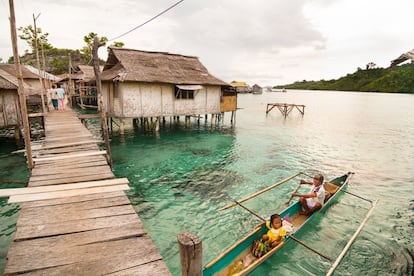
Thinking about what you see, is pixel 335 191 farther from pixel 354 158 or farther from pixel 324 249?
pixel 354 158

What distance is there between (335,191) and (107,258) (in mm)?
7847

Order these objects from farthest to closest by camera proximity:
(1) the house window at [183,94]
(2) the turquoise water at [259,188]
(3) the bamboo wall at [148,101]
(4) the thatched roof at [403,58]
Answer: (1) the house window at [183,94] < (3) the bamboo wall at [148,101] < (4) the thatched roof at [403,58] < (2) the turquoise water at [259,188]

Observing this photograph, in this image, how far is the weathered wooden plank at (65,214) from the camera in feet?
11.2

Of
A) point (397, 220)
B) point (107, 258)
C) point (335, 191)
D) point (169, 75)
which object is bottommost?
point (397, 220)

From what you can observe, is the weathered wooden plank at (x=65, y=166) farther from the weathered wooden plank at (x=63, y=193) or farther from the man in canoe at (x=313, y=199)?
the man in canoe at (x=313, y=199)

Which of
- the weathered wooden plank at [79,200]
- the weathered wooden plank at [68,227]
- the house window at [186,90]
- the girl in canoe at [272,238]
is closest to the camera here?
the weathered wooden plank at [68,227]

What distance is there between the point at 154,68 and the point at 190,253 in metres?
16.6

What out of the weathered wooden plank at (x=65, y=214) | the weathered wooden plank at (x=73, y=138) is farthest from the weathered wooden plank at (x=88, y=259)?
the weathered wooden plank at (x=73, y=138)

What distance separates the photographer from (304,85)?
17475 centimetres

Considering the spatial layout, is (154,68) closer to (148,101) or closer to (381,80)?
(148,101)

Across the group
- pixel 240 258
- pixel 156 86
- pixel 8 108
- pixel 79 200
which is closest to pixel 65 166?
pixel 79 200

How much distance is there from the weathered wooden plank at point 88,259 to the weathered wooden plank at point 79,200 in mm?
1273

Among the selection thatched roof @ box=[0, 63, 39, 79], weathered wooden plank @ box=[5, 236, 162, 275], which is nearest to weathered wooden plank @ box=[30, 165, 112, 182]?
weathered wooden plank @ box=[5, 236, 162, 275]

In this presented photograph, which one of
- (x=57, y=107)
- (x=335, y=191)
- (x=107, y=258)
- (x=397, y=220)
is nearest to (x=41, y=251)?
(x=107, y=258)
